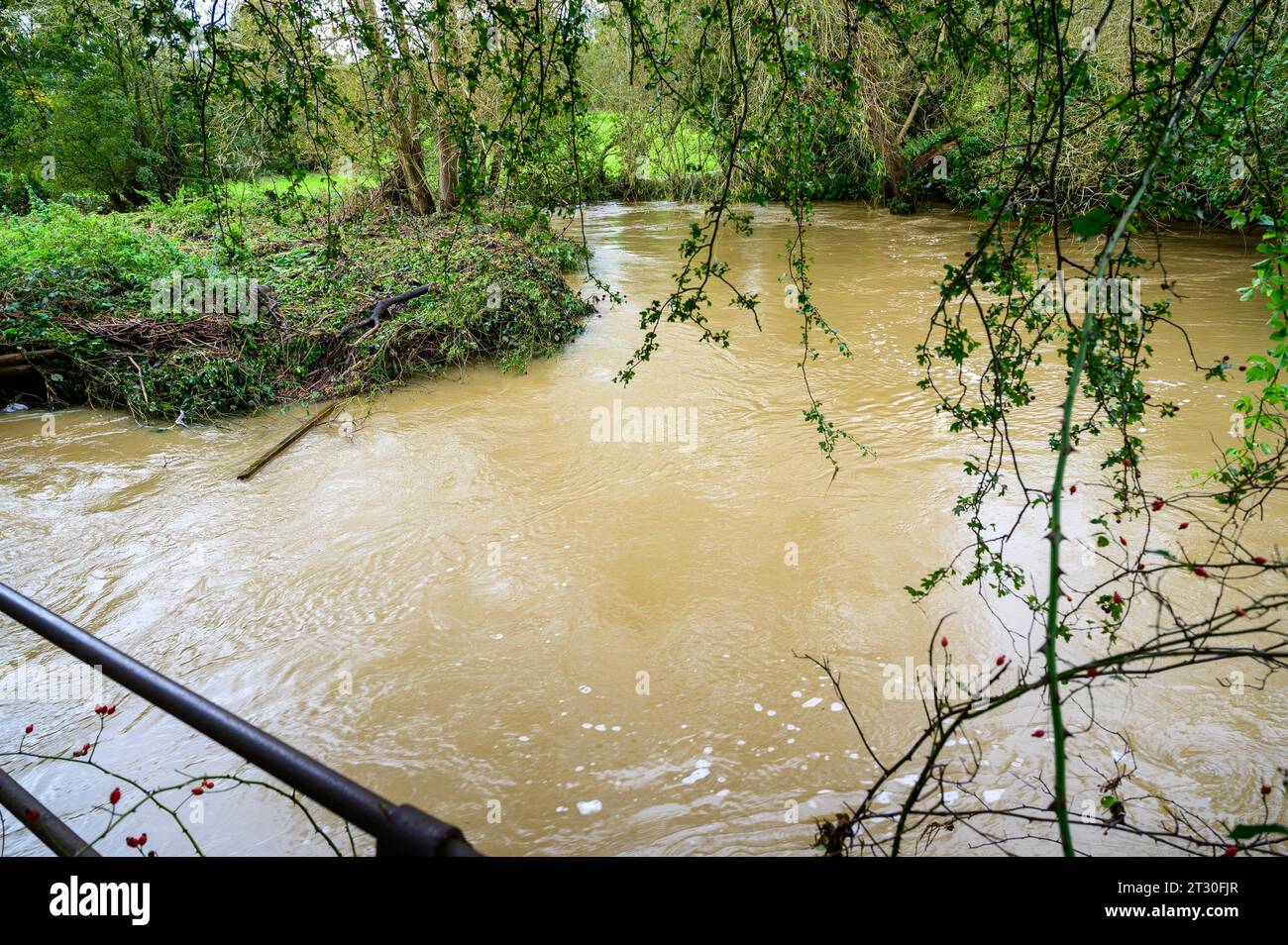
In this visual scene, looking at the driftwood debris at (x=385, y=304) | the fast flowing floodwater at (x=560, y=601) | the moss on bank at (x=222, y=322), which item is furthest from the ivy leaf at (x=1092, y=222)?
the driftwood debris at (x=385, y=304)

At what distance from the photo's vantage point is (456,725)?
3.84 metres

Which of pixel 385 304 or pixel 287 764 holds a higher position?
pixel 385 304

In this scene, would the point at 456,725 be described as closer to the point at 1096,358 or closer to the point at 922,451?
the point at 1096,358

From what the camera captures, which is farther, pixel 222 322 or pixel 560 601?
pixel 222 322

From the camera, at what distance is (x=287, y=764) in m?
0.87

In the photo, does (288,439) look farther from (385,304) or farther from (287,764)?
(287,764)

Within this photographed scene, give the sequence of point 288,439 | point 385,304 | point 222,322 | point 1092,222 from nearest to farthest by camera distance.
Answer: point 1092,222
point 288,439
point 222,322
point 385,304

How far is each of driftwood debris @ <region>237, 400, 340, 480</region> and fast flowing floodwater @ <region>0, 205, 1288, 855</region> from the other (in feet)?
0.29

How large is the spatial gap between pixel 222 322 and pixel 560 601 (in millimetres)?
6093

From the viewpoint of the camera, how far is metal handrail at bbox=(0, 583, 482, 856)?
2.44ft

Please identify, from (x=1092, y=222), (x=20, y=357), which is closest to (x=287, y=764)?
(x=1092, y=222)
